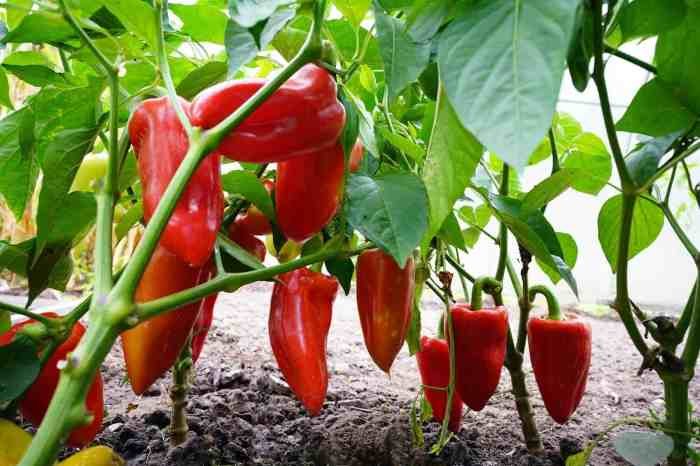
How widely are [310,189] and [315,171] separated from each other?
2 cm

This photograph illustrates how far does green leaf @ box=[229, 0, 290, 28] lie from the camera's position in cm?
38

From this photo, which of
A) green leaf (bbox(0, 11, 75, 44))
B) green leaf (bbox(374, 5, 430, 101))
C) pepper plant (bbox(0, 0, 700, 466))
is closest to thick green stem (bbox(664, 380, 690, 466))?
pepper plant (bbox(0, 0, 700, 466))

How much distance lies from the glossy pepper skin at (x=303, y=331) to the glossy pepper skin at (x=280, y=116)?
0.21 m

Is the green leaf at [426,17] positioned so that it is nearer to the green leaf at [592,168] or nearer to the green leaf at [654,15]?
the green leaf at [654,15]

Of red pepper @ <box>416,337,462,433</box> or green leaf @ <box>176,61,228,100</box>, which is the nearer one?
green leaf @ <box>176,61,228,100</box>

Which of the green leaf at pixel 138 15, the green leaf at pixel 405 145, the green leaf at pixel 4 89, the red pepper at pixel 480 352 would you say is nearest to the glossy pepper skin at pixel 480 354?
the red pepper at pixel 480 352

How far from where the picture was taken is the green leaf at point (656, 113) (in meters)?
0.60

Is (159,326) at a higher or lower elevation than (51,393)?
higher

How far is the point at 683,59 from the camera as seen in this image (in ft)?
1.86

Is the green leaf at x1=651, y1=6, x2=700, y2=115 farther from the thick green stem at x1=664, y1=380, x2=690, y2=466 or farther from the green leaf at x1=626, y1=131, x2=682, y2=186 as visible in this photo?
the thick green stem at x1=664, y1=380, x2=690, y2=466

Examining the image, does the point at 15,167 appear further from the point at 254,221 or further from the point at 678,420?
the point at 678,420

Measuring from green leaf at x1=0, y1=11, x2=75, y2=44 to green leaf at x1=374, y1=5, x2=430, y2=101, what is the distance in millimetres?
346

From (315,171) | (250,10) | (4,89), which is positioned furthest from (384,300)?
(4,89)

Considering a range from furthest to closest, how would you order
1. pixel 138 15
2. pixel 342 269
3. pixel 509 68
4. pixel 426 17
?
pixel 342 269 → pixel 138 15 → pixel 426 17 → pixel 509 68
